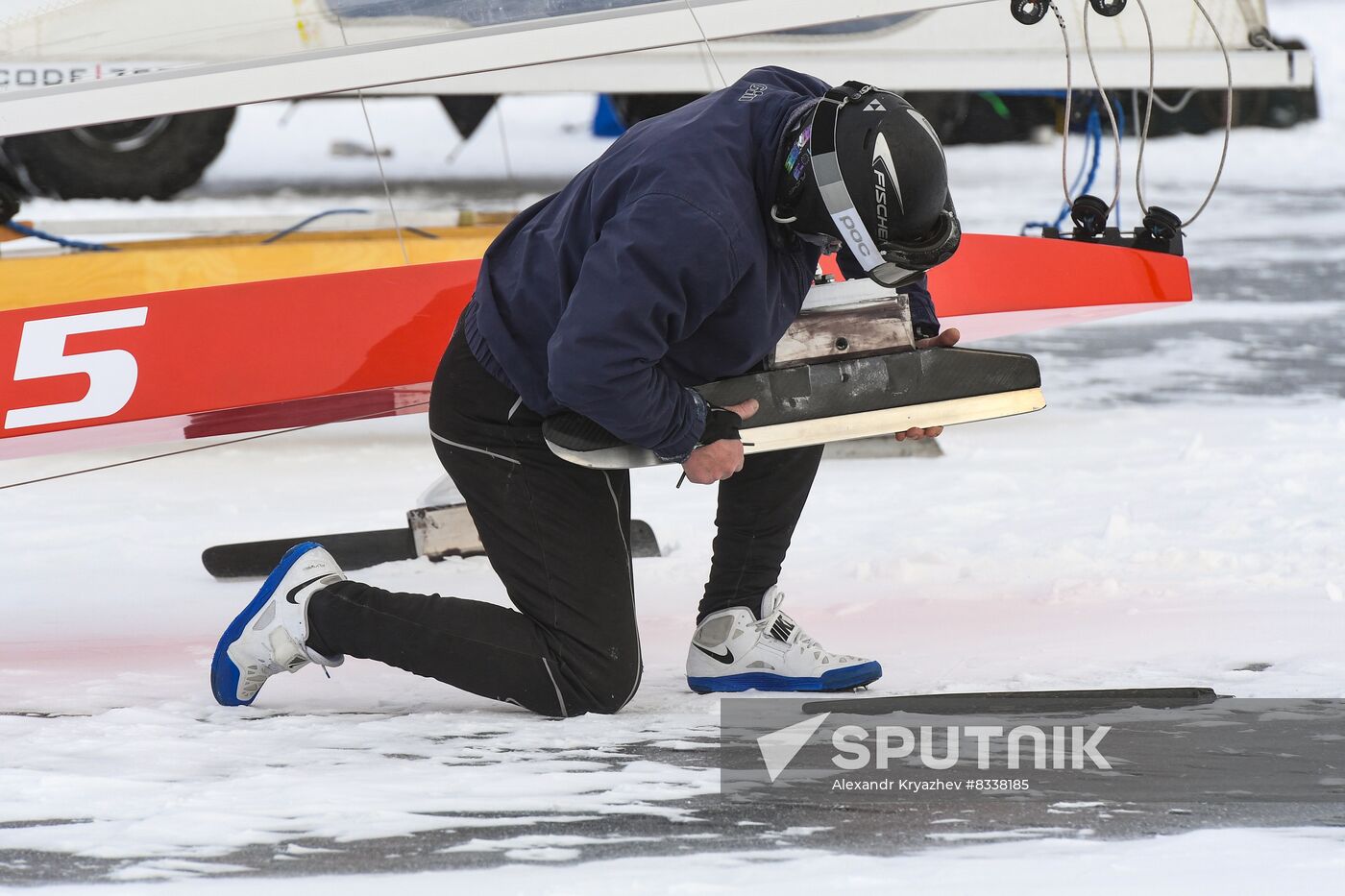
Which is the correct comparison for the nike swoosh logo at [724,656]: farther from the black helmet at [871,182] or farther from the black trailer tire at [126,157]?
the black trailer tire at [126,157]

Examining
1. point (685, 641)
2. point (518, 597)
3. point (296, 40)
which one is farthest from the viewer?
point (296, 40)

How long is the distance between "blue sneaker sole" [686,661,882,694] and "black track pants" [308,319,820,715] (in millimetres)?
171

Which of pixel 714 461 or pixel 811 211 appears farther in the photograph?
pixel 714 461

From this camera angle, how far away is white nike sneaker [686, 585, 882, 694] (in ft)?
7.49

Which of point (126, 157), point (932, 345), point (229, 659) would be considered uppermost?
point (126, 157)

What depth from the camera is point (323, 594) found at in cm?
215

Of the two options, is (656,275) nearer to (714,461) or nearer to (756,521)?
(714,461)

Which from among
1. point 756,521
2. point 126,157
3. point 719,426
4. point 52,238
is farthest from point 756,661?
point 126,157

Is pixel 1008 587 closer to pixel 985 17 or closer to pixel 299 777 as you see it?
pixel 299 777

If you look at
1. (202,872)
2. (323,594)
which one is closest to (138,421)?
(323,594)

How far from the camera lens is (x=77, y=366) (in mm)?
2641

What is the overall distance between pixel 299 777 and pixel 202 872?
0.97 feet

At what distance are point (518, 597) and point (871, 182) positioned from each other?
2.42 ft

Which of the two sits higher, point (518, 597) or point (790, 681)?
point (518, 597)
